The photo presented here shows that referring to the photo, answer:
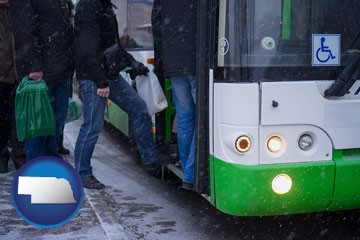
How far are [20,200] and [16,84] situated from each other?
259 centimetres

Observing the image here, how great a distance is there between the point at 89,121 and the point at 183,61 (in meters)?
1.44

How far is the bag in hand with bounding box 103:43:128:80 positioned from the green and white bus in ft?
5.07

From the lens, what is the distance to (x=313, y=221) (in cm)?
514

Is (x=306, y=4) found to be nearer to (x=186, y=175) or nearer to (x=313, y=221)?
(x=186, y=175)

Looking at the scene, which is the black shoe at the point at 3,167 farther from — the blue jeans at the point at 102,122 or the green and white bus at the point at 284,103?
the green and white bus at the point at 284,103

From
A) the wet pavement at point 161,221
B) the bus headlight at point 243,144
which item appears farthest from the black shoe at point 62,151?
the bus headlight at point 243,144

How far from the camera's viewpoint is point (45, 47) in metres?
5.94

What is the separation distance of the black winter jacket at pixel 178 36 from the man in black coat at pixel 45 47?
4.93 ft

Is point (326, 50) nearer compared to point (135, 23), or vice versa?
point (326, 50)

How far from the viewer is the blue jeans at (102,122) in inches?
225

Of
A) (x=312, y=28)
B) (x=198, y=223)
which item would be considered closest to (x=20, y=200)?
(x=198, y=223)

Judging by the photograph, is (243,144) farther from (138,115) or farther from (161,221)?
(138,115)

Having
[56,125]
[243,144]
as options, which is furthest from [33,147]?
[243,144]

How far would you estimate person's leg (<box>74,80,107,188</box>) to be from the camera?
224 inches
